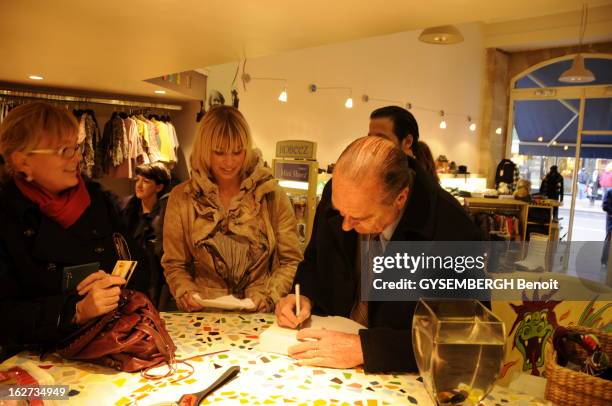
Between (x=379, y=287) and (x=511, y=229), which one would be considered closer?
(x=379, y=287)

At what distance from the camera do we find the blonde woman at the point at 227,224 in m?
2.01

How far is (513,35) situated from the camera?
11.6 metres

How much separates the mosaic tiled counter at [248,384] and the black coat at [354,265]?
7 centimetres

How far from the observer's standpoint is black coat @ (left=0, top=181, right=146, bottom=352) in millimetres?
1231

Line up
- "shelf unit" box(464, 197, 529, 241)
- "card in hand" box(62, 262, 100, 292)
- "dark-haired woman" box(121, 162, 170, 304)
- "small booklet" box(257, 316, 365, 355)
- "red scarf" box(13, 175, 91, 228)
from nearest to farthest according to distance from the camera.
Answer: "small booklet" box(257, 316, 365, 355) → "card in hand" box(62, 262, 100, 292) → "red scarf" box(13, 175, 91, 228) → "dark-haired woman" box(121, 162, 170, 304) → "shelf unit" box(464, 197, 529, 241)

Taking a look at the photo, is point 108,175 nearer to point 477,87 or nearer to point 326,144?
point 326,144

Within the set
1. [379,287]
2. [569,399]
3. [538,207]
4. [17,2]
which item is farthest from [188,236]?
[538,207]

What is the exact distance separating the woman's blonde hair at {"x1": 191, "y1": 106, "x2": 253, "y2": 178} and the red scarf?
60 centimetres

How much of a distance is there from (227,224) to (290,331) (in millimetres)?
847

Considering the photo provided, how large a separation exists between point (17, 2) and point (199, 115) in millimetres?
4692

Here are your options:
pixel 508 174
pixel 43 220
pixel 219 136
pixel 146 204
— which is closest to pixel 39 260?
pixel 43 220

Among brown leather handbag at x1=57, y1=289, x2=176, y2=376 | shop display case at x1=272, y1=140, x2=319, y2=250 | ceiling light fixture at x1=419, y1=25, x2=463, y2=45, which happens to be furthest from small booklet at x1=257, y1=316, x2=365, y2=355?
shop display case at x1=272, y1=140, x2=319, y2=250

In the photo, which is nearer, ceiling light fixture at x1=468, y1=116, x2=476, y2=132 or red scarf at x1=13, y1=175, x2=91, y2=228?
red scarf at x1=13, y1=175, x2=91, y2=228

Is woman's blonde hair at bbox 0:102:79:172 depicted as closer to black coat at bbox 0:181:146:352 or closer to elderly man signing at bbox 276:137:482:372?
black coat at bbox 0:181:146:352
